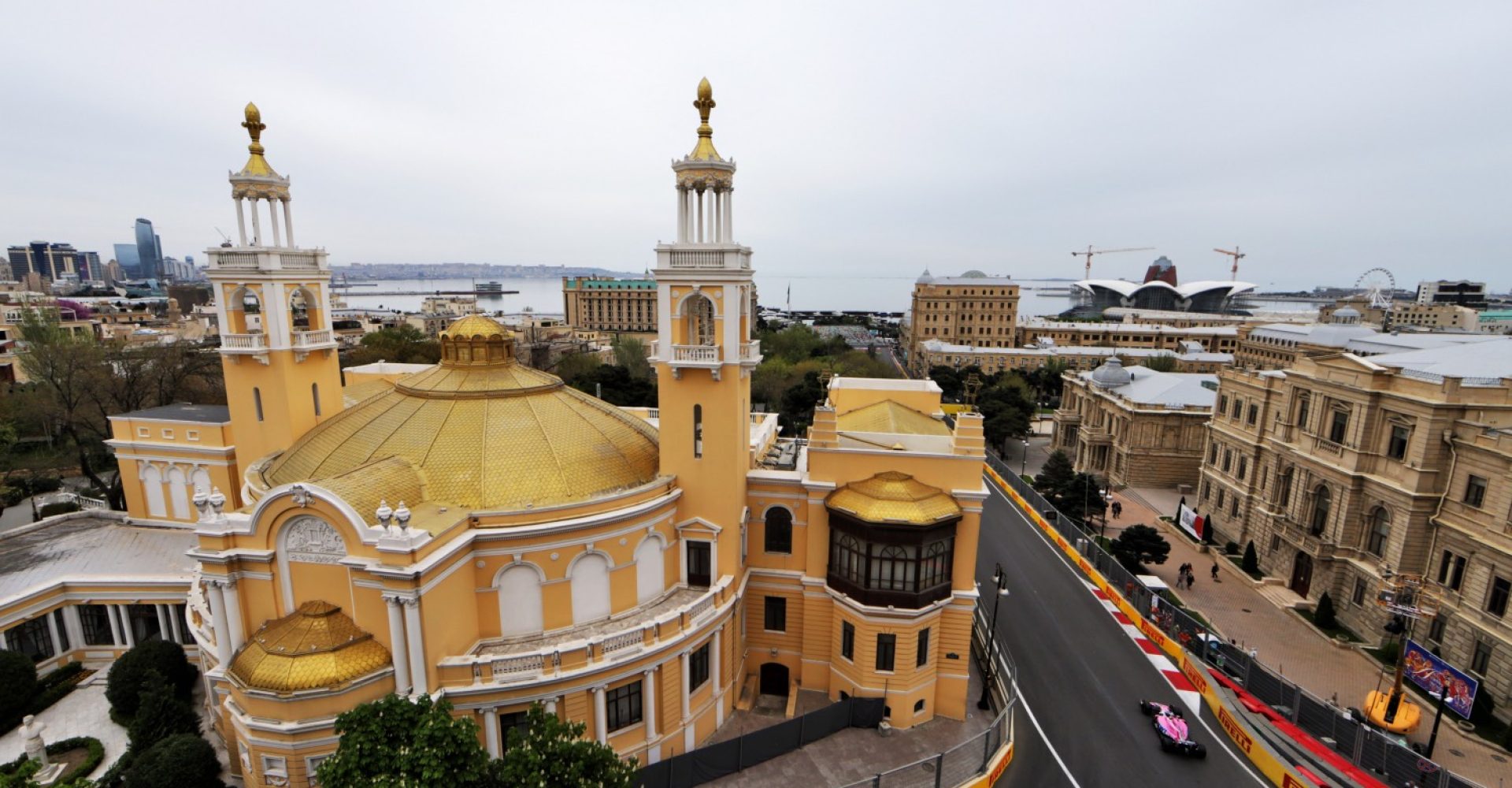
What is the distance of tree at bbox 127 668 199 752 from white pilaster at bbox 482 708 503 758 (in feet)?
34.6

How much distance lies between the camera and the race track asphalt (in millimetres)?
23312

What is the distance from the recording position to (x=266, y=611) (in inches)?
784

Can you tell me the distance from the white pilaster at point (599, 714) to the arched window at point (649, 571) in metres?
3.33

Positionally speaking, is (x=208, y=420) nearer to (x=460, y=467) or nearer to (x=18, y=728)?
(x=18, y=728)

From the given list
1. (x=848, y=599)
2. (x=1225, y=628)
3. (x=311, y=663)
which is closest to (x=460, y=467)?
(x=311, y=663)

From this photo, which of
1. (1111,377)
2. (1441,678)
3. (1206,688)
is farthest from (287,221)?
(1111,377)

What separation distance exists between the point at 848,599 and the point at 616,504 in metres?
9.30

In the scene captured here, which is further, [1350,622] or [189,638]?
[1350,622]

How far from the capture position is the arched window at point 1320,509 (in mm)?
35453

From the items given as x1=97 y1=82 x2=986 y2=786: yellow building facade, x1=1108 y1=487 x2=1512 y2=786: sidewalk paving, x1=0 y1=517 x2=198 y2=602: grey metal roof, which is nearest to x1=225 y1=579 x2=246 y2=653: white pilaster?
x1=97 y1=82 x2=986 y2=786: yellow building facade

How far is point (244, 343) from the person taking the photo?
24.4m

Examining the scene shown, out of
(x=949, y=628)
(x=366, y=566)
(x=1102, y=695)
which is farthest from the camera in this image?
(x=1102, y=695)

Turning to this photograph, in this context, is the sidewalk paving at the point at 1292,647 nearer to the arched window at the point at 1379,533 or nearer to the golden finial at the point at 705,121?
the arched window at the point at 1379,533

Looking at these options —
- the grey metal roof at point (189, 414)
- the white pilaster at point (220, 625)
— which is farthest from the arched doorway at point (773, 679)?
the grey metal roof at point (189, 414)
